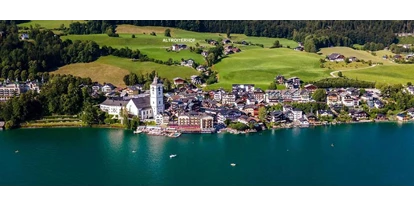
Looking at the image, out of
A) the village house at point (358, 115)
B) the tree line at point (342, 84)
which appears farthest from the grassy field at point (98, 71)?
the village house at point (358, 115)

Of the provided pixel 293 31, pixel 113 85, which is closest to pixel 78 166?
pixel 113 85

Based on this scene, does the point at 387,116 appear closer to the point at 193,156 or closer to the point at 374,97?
the point at 374,97

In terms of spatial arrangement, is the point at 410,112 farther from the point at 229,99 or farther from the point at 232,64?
the point at 232,64

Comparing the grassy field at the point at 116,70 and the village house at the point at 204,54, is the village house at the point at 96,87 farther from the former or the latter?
the village house at the point at 204,54

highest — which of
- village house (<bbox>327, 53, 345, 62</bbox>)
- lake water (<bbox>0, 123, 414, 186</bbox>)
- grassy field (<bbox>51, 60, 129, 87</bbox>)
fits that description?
village house (<bbox>327, 53, 345, 62</bbox>)

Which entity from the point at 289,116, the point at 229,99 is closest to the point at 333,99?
the point at 289,116

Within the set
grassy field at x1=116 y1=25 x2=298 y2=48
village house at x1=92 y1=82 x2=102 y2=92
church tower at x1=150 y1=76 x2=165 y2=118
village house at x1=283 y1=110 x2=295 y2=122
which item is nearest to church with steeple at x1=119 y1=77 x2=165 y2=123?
church tower at x1=150 y1=76 x2=165 y2=118

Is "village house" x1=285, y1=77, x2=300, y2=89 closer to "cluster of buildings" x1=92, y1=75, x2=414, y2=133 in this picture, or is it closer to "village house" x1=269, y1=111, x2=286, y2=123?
"cluster of buildings" x1=92, y1=75, x2=414, y2=133
